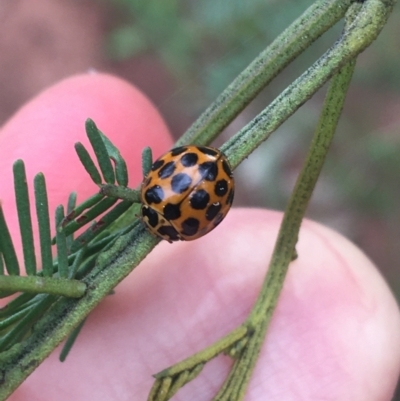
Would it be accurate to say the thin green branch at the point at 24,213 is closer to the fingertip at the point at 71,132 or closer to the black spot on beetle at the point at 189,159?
the black spot on beetle at the point at 189,159

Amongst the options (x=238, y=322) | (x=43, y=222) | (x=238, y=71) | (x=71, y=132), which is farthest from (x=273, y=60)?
(x=238, y=71)

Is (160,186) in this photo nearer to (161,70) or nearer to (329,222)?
(329,222)


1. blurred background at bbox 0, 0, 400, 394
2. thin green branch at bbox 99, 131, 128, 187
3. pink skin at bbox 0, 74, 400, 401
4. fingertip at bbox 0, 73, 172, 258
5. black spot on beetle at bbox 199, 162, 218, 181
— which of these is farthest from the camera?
blurred background at bbox 0, 0, 400, 394

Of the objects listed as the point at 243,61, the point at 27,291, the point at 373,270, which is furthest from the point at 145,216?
the point at 243,61

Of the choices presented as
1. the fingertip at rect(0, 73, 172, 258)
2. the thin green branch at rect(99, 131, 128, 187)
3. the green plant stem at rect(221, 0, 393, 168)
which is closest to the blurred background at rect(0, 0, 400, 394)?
the fingertip at rect(0, 73, 172, 258)

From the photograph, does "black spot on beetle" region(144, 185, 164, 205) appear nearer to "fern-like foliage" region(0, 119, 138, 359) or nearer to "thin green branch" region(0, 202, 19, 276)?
"fern-like foliage" region(0, 119, 138, 359)

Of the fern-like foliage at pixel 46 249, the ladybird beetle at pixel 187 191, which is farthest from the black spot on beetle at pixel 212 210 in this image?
the fern-like foliage at pixel 46 249
